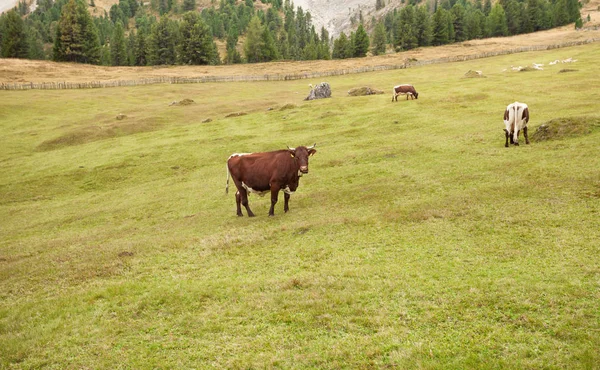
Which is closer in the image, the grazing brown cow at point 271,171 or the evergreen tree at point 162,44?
the grazing brown cow at point 271,171

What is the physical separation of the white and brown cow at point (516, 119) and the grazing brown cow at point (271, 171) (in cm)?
1237

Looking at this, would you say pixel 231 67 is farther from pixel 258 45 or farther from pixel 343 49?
pixel 343 49

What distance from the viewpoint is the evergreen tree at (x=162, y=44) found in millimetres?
123125

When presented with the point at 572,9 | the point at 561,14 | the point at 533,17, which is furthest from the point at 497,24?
the point at 572,9

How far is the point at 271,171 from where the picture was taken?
1783 centimetres

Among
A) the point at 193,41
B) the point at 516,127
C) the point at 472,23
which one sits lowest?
the point at 516,127

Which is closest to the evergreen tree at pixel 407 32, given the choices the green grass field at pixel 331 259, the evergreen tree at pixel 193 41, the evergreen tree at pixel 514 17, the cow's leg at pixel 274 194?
the evergreen tree at pixel 514 17

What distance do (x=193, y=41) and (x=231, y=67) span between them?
46.6 feet

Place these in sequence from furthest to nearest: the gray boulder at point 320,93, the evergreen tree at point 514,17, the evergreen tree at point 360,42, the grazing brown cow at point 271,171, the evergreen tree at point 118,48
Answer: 1. the evergreen tree at point 514,17
2. the evergreen tree at point 360,42
3. the evergreen tree at point 118,48
4. the gray boulder at point 320,93
5. the grazing brown cow at point 271,171

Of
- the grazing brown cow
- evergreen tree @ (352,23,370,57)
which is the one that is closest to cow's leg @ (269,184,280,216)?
the grazing brown cow

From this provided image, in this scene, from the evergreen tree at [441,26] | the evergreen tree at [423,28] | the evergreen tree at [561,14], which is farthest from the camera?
the evergreen tree at [561,14]

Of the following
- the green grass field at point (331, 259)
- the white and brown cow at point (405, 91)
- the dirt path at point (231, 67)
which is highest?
the dirt path at point (231, 67)

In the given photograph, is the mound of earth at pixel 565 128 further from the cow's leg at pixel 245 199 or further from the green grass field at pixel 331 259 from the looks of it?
the cow's leg at pixel 245 199

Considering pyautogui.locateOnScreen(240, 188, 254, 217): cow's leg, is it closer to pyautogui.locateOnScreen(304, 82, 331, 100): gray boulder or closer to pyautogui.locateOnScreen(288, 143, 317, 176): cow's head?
pyautogui.locateOnScreen(288, 143, 317, 176): cow's head
